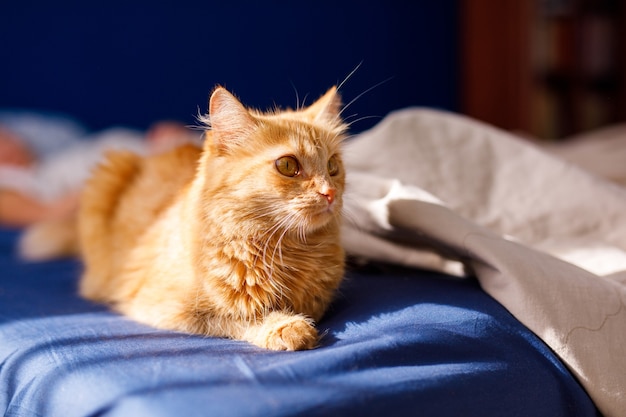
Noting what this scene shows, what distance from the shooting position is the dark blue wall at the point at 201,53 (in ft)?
11.5

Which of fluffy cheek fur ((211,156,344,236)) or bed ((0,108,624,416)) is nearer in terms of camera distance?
bed ((0,108,624,416))

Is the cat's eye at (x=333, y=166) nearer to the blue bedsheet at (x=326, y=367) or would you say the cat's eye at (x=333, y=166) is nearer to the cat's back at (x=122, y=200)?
the blue bedsheet at (x=326, y=367)

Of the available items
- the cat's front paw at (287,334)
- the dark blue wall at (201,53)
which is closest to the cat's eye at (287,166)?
the cat's front paw at (287,334)

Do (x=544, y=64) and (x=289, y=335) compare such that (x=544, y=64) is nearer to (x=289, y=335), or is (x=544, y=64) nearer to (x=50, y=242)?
(x=50, y=242)

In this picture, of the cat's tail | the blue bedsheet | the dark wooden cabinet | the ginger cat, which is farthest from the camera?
the dark wooden cabinet

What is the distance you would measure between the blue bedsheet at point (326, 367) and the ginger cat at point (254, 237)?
0.17 ft

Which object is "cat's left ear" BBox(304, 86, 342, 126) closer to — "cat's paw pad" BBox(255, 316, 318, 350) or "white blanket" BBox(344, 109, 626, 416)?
"white blanket" BBox(344, 109, 626, 416)

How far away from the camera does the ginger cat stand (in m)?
1.17

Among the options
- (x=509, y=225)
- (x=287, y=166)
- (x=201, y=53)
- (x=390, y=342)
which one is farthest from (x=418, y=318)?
(x=201, y=53)

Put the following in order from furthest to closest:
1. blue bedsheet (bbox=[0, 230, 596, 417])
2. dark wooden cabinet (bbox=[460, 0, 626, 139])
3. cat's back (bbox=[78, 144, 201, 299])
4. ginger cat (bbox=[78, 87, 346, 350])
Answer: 1. dark wooden cabinet (bbox=[460, 0, 626, 139])
2. cat's back (bbox=[78, 144, 201, 299])
3. ginger cat (bbox=[78, 87, 346, 350])
4. blue bedsheet (bbox=[0, 230, 596, 417])

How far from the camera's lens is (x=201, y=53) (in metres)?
3.79

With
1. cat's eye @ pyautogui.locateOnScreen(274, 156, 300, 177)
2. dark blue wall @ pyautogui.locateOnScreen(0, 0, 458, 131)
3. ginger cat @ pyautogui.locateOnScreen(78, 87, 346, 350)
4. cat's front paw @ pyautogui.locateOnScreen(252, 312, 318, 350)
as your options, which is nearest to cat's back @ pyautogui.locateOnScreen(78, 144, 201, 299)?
ginger cat @ pyautogui.locateOnScreen(78, 87, 346, 350)

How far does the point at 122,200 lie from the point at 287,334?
85cm

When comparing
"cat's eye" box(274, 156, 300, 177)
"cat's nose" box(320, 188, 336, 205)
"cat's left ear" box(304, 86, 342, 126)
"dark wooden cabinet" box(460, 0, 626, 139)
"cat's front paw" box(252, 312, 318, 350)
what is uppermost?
"cat's left ear" box(304, 86, 342, 126)
